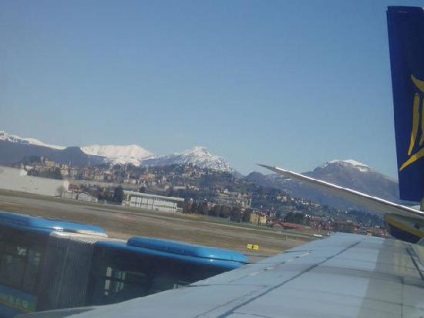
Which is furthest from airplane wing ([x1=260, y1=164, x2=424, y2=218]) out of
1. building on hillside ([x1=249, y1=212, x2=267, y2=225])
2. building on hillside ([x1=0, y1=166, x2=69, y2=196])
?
building on hillside ([x1=249, y1=212, x2=267, y2=225])

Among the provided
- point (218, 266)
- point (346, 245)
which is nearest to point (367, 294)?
point (346, 245)

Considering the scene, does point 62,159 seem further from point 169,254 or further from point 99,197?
point 169,254

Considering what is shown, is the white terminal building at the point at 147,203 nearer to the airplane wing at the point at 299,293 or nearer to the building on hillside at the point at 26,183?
the building on hillside at the point at 26,183

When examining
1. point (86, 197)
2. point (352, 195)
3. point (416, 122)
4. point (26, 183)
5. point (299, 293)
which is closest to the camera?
point (299, 293)

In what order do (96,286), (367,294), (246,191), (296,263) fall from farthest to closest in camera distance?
(246,191)
(96,286)
(296,263)
(367,294)

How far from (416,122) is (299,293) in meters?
5.32

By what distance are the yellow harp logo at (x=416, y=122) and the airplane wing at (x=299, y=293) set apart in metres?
2.24

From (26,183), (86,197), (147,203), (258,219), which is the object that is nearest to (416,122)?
(26,183)

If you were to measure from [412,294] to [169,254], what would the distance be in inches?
218

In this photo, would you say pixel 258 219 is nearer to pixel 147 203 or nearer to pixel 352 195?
pixel 147 203

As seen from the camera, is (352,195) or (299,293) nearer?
(299,293)

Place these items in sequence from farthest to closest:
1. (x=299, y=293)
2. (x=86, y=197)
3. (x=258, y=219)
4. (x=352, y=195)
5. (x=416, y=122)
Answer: (x=258, y=219) < (x=86, y=197) < (x=416, y=122) < (x=352, y=195) < (x=299, y=293)

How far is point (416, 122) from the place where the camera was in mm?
8594

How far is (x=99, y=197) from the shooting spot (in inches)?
2488
